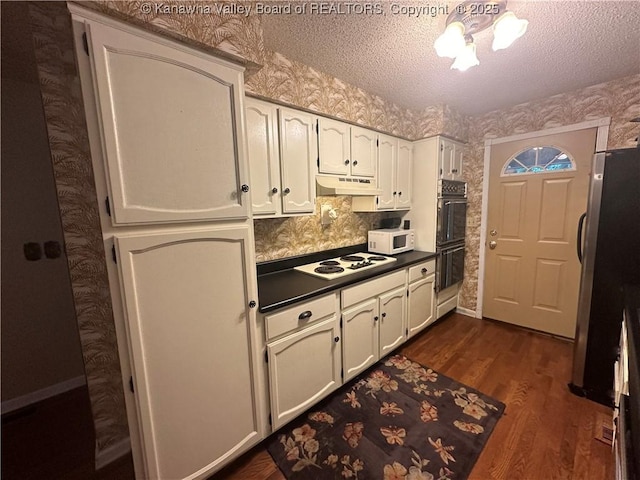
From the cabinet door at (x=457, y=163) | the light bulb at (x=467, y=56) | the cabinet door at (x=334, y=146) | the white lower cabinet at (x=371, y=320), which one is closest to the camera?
the light bulb at (x=467, y=56)

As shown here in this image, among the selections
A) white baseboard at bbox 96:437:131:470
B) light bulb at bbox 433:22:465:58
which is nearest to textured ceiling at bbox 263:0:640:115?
light bulb at bbox 433:22:465:58

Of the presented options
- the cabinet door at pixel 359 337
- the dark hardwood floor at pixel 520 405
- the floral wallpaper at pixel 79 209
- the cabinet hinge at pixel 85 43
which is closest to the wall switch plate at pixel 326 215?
the cabinet door at pixel 359 337

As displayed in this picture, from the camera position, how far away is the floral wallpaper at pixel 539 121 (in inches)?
84.4

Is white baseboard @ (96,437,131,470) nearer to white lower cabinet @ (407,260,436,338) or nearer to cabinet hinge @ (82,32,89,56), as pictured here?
cabinet hinge @ (82,32,89,56)

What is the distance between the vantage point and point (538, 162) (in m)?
2.61

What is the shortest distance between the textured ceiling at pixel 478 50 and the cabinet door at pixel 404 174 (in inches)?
18.9

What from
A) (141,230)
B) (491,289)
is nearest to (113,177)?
(141,230)

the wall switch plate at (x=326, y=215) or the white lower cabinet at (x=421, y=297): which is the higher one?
the wall switch plate at (x=326, y=215)

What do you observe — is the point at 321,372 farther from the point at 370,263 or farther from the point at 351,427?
the point at 370,263

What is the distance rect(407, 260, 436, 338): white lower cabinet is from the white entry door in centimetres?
91

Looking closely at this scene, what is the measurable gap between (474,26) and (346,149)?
1043 millimetres

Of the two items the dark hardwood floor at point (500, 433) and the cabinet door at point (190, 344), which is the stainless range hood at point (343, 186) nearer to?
the cabinet door at point (190, 344)

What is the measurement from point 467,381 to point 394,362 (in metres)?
0.57

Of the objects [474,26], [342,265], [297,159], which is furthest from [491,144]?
[297,159]
